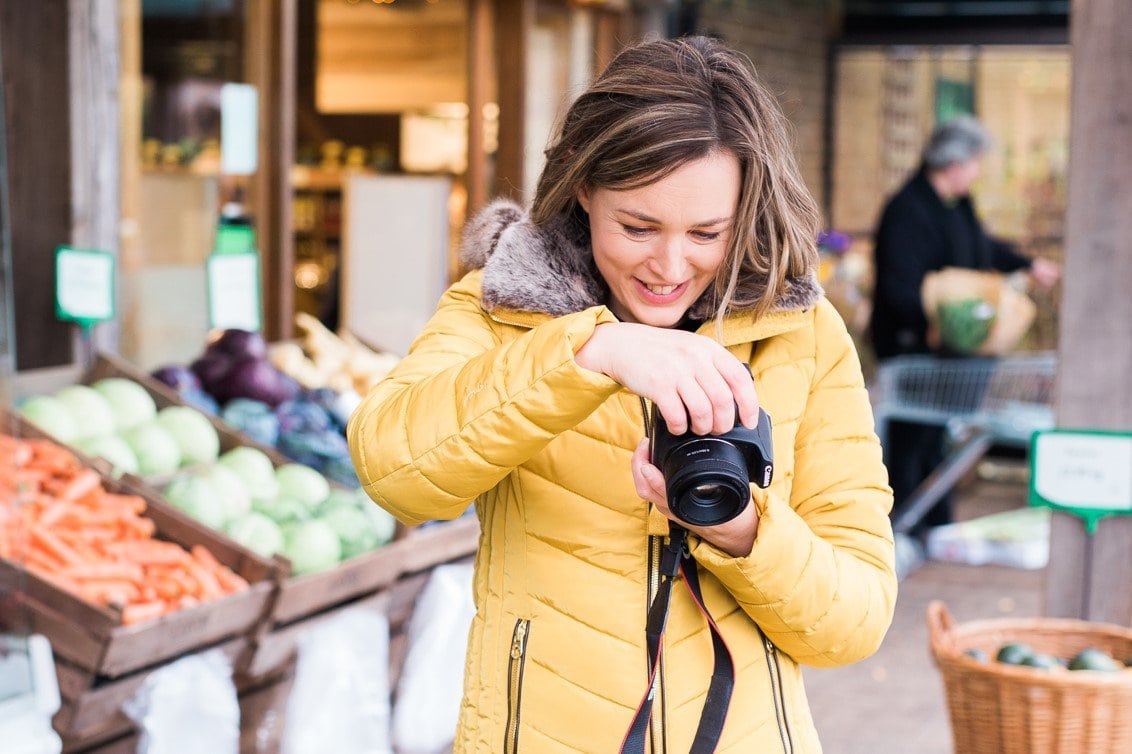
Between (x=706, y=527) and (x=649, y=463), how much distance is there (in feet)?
0.29

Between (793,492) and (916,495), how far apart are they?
503 centimetres

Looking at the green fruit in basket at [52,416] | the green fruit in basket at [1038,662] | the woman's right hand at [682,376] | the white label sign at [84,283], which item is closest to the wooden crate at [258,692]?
the green fruit in basket at [52,416]

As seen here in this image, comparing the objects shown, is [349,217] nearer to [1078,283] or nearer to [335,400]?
[335,400]

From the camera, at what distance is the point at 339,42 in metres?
8.06

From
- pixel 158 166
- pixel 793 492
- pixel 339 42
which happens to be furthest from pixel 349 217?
pixel 793 492

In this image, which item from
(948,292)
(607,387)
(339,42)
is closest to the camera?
(607,387)

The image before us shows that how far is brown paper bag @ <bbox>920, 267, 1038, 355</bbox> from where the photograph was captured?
18.5 feet

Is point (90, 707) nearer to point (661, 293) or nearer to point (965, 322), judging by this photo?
point (661, 293)

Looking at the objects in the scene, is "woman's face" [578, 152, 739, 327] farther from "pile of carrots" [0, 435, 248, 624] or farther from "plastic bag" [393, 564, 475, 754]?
"plastic bag" [393, 564, 475, 754]

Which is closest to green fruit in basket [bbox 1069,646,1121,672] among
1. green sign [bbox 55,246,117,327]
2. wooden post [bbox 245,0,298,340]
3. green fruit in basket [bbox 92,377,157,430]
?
green fruit in basket [bbox 92,377,157,430]

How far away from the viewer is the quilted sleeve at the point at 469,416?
1.38m

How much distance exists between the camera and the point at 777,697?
1.62 meters

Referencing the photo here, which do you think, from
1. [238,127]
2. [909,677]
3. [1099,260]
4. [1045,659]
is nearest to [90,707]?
[1045,659]

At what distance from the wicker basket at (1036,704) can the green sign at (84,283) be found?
234 centimetres
